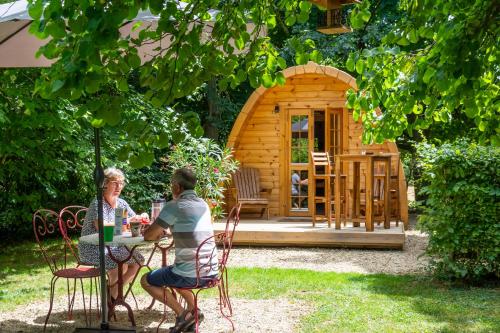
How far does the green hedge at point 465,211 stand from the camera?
22.9 ft

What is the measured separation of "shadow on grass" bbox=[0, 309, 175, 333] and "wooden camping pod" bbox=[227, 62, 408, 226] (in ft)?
23.4

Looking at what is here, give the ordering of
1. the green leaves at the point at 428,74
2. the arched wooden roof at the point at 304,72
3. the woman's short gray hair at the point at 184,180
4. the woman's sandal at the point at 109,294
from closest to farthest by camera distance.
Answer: the green leaves at the point at 428,74 < the woman's short gray hair at the point at 184,180 < the woman's sandal at the point at 109,294 < the arched wooden roof at the point at 304,72

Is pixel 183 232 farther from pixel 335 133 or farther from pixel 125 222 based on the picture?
pixel 335 133

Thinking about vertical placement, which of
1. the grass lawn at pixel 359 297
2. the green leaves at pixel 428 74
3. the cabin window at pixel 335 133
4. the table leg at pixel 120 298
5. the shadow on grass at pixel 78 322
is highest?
the cabin window at pixel 335 133

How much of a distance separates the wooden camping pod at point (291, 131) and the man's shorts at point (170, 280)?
7.88 m

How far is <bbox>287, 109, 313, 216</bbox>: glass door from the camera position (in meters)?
13.4

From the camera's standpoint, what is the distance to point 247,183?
13.2 m

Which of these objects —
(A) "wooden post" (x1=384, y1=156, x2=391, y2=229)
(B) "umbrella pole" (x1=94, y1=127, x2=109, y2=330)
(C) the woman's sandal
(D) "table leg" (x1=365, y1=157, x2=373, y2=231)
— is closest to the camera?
(B) "umbrella pole" (x1=94, y1=127, x2=109, y2=330)

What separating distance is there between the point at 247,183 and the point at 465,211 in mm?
6519

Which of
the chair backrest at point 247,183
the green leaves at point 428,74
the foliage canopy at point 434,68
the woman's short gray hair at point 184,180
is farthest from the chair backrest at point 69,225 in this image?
the green leaves at point 428,74

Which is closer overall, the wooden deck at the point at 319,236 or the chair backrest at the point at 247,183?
the wooden deck at the point at 319,236

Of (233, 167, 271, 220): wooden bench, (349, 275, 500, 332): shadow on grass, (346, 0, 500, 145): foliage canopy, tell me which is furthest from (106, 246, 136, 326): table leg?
(233, 167, 271, 220): wooden bench

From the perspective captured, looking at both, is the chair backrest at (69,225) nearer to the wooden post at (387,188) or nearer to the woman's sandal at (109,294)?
the woman's sandal at (109,294)

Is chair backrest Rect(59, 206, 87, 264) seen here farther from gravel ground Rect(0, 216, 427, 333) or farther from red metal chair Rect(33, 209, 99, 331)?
gravel ground Rect(0, 216, 427, 333)
